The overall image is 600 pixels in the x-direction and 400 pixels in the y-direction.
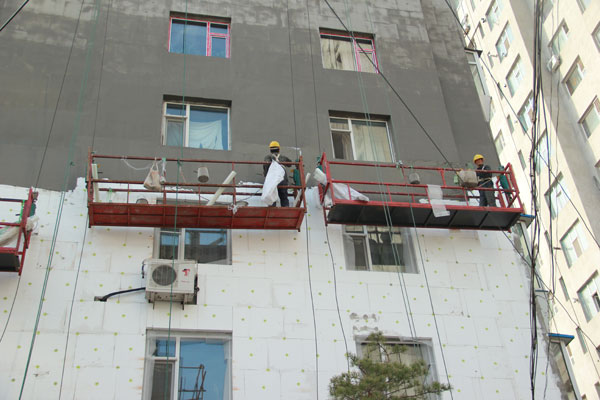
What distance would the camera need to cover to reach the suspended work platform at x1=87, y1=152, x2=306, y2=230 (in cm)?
1249

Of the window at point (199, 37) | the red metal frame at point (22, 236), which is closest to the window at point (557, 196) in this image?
the window at point (199, 37)

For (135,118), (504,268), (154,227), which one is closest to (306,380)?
(154,227)

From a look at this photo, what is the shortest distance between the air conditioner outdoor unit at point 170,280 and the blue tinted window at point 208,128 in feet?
12.7

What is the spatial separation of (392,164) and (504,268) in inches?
136

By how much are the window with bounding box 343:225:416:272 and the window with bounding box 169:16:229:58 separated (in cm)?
613

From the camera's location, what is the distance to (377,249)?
14.0 m

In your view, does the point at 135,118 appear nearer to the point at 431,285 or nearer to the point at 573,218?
the point at 431,285

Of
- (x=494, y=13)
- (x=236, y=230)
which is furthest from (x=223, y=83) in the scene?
(x=494, y=13)

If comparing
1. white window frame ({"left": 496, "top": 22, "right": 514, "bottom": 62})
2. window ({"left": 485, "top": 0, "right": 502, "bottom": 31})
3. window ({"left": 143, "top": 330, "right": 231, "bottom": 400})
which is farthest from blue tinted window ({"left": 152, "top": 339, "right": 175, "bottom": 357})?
window ({"left": 485, "top": 0, "right": 502, "bottom": 31})

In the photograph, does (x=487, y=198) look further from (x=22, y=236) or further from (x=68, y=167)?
(x=22, y=236)

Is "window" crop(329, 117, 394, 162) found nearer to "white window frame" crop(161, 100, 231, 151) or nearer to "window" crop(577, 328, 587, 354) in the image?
"white window frame" crop(161, 100, 231, 151)

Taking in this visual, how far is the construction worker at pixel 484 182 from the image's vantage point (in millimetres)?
14403

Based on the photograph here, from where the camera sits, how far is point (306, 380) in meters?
11.5

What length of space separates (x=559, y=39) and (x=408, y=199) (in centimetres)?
2720
